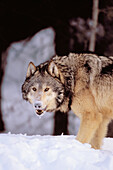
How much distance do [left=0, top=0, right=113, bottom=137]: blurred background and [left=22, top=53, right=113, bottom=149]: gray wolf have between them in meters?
2.74

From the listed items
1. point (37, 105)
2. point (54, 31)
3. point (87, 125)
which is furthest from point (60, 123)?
point (37, 105)

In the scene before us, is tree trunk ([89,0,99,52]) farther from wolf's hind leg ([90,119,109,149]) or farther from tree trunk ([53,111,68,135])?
wolf's hind leg ([90,119,109,149])

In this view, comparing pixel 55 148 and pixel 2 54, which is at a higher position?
pixel 2 54

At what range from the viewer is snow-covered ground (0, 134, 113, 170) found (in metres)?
3.48

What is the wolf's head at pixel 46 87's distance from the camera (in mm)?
4797

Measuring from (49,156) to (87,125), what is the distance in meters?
1.33

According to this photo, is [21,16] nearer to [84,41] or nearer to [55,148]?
[84,41]

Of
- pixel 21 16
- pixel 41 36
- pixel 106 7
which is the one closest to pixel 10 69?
pixel 41 36

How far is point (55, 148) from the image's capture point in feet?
12.7

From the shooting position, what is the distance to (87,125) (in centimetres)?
484

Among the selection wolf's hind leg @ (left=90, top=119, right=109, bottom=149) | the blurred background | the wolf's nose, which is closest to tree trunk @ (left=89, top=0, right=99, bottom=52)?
the blurred background

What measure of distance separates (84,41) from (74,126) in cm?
323

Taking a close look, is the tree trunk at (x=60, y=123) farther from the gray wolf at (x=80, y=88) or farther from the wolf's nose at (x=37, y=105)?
the wolf's nose at (x=37, y=105)

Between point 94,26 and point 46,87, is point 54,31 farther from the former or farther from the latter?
point 46,87
